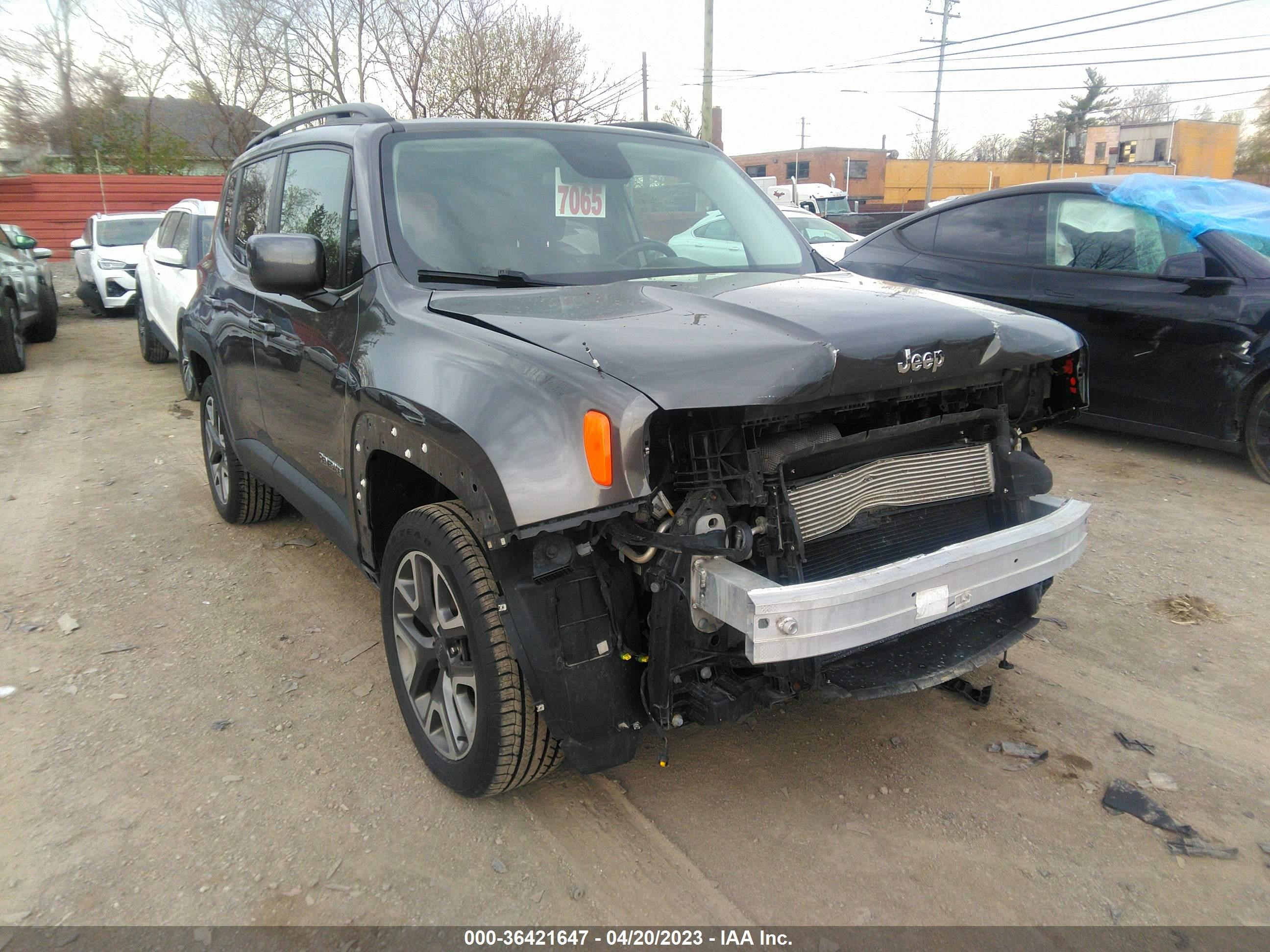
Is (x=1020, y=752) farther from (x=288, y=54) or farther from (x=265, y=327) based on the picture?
(x=288, y=54)

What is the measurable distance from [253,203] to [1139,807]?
4210 mm

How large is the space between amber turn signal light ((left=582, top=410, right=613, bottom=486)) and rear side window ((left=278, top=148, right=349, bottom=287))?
59.4 inches

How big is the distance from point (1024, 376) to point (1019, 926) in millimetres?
1629

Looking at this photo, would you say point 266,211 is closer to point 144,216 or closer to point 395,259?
point 395,259

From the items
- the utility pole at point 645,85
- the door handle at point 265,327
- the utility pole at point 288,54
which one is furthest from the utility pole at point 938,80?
the door handle at point 265,327

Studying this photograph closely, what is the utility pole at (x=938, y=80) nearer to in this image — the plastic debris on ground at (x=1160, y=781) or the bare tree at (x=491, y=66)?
the bare tree at (x=491, y=66)

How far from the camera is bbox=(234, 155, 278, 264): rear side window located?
397 cm

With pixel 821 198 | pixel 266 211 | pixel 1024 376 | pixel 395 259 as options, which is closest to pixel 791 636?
pixel 1024 376

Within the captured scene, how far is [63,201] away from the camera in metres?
22.5

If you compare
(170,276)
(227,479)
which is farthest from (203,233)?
(227,479)

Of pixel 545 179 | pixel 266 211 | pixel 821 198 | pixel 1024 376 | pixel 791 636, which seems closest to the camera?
pixel 791 636

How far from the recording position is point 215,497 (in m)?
5.20

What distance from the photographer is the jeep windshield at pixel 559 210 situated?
3021mm

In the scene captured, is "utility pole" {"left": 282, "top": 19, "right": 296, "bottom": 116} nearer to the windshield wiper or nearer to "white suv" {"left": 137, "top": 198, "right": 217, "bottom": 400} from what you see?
"white suv" {"left": 137, "top": 198, "right": 217, "bottom": 400}
